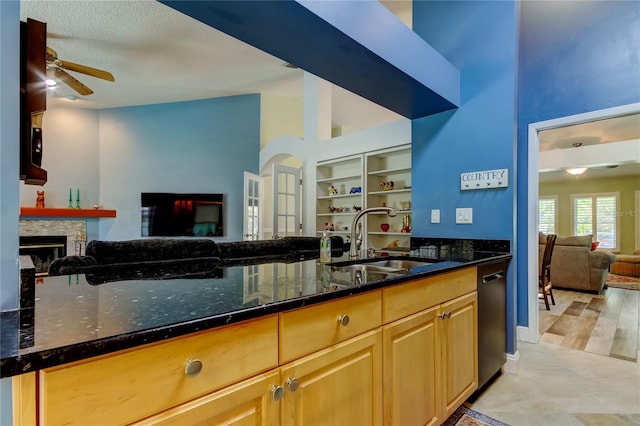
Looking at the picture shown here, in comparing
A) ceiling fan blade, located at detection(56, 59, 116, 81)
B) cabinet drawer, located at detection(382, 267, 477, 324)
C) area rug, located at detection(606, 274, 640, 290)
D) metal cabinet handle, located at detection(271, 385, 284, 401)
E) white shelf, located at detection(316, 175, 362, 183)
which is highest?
ceiling fan blade, located at detection(56, 59, 116, 81)

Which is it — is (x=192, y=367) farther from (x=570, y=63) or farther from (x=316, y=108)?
(x=316, y=108)

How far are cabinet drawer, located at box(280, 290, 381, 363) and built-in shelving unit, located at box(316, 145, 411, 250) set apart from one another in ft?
10.4

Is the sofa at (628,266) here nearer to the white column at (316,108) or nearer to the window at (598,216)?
the window at (598,216)

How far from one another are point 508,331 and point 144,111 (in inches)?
272

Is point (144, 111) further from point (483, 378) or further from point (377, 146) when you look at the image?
point (483, 378)

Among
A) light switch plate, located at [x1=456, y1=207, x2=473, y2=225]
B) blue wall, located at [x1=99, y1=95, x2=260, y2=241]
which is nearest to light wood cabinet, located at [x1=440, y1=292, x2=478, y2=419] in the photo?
light switch plate, located at [x1=456, y1=207, x2=473, y2=225]

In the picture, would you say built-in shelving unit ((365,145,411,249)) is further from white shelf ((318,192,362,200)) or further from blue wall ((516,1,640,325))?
blue wall ((516,1,640,325))

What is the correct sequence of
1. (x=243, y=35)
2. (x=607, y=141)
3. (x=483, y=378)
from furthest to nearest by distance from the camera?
(x=607, y=141)
(x=483, y=378)
(x=243, y=35)

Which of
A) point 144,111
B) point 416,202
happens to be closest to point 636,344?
point 416,202

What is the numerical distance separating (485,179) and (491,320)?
1035 mm

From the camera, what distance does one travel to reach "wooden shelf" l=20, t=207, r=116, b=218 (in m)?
5.35

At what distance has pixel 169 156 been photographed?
20.5ft

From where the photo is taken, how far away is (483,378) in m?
1.89

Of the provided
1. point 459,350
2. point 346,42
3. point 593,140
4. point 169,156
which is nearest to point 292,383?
point 459,350
